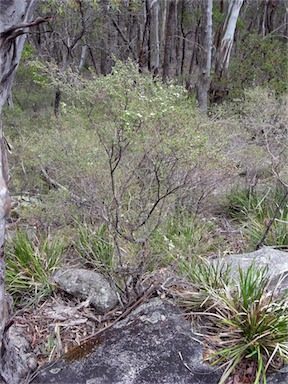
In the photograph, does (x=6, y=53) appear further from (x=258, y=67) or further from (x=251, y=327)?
(x=258, y=67)

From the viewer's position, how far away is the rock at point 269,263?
13.0 ft

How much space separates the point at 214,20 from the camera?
56.0ft

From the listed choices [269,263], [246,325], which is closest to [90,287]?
[246,325]

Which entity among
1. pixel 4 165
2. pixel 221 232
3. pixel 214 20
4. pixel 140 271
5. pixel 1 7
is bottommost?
pixel 221 232

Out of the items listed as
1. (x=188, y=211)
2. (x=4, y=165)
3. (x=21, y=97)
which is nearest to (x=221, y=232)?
(x=188, y=211)

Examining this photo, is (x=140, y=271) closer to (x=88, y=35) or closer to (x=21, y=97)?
(x=21, y=97)

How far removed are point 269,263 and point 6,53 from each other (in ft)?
10.7

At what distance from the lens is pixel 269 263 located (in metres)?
4.20

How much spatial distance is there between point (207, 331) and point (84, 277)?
4.79 feet

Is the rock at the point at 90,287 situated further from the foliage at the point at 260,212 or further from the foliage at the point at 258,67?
the foliage at the point at 258,67

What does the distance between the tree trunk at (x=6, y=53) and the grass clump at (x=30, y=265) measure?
1.64m

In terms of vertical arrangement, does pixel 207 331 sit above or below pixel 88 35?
below

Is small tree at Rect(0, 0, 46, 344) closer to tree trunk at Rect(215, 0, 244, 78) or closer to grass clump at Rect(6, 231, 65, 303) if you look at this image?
grass clump at Rect(6, 231, 65, 303)

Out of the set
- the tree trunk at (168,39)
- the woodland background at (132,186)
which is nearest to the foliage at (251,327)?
the woodland background at (132,186)
